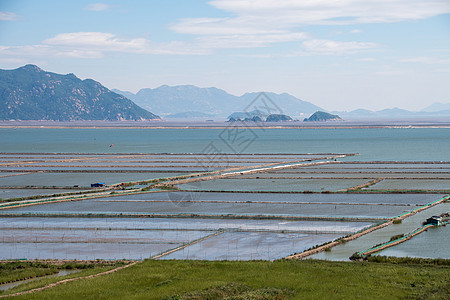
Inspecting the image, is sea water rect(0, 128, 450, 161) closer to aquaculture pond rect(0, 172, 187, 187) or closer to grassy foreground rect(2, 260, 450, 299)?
aquaculture pond rect(0, 172, 187, 187)

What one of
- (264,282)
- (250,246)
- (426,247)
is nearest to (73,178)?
(250,246)

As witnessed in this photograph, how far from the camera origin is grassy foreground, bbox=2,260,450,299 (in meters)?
16.9

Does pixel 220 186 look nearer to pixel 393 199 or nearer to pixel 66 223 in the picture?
pixel 393 199

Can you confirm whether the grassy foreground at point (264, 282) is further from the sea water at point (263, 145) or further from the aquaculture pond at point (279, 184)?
the sea water at point (263, 145)

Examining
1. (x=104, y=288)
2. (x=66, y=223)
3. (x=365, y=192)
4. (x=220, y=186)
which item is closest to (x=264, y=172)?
(x=220, y=186)

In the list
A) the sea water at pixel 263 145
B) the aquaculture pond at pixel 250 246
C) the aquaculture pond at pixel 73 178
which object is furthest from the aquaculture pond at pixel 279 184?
the sea water at pixel 263 145

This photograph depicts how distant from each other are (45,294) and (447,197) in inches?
893

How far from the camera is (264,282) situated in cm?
1800

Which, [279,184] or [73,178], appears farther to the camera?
[73,178]

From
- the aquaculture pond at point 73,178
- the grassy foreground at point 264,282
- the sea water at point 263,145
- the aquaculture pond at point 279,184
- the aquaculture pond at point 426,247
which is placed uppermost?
the sea water at point 263,145

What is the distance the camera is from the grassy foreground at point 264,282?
55.5 feet

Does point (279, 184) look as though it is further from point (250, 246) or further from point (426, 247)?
point (426, 247)

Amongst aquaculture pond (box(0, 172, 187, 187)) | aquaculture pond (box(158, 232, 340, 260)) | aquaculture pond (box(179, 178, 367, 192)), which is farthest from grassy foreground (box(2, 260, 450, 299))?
aquaculture pond (box(0, 172, 187, 187))

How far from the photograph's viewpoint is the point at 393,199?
1298 inches
